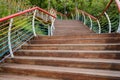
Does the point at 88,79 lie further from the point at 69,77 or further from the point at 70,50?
the point at 70,50

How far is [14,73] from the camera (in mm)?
3432

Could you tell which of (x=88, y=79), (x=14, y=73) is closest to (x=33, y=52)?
(x=14, y=73)

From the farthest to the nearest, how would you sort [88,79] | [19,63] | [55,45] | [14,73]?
[55,45] < [19,63] < [14,73] < [88,79]

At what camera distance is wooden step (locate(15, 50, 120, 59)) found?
3.30m

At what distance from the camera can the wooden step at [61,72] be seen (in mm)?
2732

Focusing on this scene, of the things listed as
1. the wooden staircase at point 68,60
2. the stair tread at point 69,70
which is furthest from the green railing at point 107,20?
the stair tread at point 69,70

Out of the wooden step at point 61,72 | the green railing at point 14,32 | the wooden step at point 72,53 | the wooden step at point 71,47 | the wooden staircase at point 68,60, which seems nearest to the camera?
the wooden step at point 61,72

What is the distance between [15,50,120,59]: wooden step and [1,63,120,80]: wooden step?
46 centimetres

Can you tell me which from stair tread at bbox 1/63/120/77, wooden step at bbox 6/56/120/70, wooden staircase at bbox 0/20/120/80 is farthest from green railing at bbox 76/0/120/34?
stair tread at bbox 1/63/120/77

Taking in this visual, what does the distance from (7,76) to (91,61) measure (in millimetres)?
1521

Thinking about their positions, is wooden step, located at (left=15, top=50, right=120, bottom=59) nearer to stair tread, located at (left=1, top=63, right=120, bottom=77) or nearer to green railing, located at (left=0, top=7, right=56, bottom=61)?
green railing, located at (left=0, top=7, right=56, bottom=61)

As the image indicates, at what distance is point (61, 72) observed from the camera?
3012 millimetres

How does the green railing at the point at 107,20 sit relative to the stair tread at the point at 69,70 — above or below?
above

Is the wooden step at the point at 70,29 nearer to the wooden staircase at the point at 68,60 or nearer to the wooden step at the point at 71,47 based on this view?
the wooden staircase at the point at 68,60
